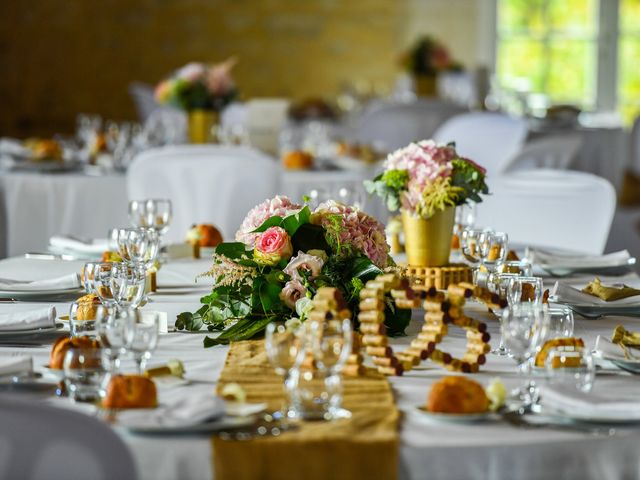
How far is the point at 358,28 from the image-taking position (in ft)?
36.1

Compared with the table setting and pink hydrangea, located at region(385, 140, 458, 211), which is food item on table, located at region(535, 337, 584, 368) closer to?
the table setting

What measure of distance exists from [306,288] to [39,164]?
3.39 m

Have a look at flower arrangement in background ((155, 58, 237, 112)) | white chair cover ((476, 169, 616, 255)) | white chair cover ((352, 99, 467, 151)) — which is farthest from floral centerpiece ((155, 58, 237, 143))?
white chair cover ((476, 169, 616, 255))

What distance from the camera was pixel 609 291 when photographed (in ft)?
8.19

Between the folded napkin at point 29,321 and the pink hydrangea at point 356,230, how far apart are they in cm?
53

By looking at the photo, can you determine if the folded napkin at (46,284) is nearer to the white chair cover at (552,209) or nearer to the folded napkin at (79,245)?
the folded napkin at (79,245)

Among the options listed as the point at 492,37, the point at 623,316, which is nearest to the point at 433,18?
the point at 492,37

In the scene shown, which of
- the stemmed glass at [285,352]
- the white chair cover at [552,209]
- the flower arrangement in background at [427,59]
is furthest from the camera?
the flower arrangement in background at [427,59]

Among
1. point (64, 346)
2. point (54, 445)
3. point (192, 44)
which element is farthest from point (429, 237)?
point (192, 44)

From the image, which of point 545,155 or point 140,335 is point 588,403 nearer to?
point 140,335

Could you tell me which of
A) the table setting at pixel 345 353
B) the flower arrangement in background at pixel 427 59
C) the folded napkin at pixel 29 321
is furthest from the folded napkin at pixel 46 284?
the flower arrangement in background at pixel 427 59

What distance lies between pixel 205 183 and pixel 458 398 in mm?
2875

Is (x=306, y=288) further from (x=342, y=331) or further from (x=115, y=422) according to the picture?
(x=115, y=422)

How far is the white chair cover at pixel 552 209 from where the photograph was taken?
3727mm
